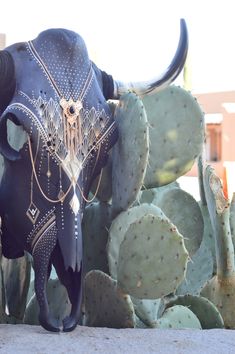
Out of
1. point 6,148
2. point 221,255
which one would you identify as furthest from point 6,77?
point 221,255

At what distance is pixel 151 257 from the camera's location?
354 cm

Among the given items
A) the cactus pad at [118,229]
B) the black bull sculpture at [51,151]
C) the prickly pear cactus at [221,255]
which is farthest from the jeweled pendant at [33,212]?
the prickly pear cactus at [221,255]

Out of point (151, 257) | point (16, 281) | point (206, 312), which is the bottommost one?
point (206, 312)

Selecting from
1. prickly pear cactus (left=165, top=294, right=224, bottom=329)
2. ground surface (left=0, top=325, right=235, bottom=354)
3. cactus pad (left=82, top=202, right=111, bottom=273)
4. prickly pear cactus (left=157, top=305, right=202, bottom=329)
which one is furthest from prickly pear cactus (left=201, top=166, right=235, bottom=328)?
ground surface (left=0, top=325, right=235, bottom=354)

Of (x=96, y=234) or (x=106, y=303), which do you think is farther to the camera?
(x=96, y=234)

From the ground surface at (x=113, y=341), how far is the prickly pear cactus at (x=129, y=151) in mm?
664

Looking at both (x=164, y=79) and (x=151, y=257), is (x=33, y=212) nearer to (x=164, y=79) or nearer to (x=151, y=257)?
(x=151, y=257)

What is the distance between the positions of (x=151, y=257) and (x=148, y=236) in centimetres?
10

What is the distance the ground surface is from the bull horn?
3.39 ft

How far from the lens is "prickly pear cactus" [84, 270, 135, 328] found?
3.59 meters

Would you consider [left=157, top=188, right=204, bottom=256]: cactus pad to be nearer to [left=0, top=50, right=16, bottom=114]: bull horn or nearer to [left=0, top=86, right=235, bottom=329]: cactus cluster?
[left=0, top=86, right=235, bottom=329]: cactus cluster

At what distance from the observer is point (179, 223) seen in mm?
4629

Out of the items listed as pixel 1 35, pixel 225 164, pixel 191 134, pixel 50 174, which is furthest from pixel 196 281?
pixel 225 164

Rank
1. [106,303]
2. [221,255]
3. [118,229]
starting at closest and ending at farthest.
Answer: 1. [106,303]
2. [118,229]
3. [221,255]
